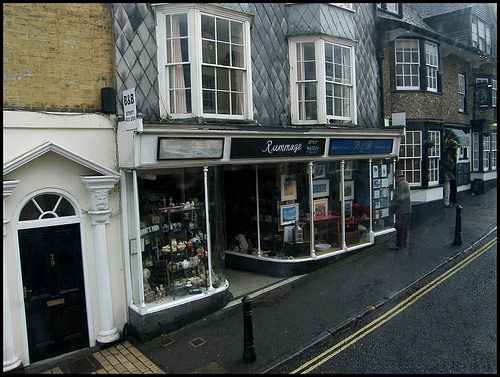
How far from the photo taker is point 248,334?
18.8 ft

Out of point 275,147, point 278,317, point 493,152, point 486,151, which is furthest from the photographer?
point 493,152

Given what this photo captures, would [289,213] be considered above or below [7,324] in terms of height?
above

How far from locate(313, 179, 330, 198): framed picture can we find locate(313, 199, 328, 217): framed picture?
0.53ft

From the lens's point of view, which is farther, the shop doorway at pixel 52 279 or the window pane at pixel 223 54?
the window pane at pixel 223 54

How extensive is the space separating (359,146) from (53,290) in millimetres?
7897

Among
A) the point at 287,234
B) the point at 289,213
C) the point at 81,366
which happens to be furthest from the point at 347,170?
the point at 81,366

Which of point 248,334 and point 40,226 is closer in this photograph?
point 248,334

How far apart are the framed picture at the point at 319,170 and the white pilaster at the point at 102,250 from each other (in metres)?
5.29

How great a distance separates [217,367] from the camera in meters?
5.71

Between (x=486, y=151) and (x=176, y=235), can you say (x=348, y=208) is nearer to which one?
(x=176, y=235)

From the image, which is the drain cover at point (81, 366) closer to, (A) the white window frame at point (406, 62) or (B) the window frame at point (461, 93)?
(A) the white window frame at point (406, 62)

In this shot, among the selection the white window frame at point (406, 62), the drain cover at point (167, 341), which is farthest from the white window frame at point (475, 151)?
the drain cover at point (167, 341)

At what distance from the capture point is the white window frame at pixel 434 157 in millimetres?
14531

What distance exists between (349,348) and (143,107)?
5.43m
